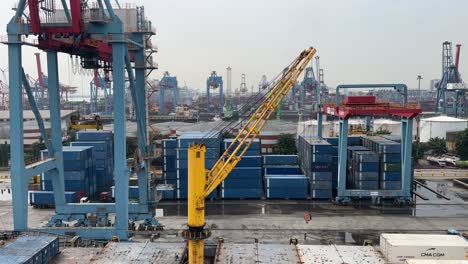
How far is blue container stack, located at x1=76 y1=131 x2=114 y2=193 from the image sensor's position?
47.8 m

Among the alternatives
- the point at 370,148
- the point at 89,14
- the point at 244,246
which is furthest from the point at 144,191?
the point at 370,148

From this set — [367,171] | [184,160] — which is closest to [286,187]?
[367,171]

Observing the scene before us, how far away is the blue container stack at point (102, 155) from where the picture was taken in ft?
157

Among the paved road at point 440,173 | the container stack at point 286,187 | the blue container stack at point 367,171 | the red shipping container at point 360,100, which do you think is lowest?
the paved road at point 440,173

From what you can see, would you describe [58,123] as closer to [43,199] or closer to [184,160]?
[43,199]

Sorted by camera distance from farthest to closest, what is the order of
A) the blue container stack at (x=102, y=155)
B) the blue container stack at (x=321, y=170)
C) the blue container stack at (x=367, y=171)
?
the blue container stack at (x=102, y=155) → the blue container stack at (x=321, y=170) → the blue container stack at (x=367, y=171)

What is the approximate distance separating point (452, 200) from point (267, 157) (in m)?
19.4

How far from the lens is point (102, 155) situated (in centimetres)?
4891

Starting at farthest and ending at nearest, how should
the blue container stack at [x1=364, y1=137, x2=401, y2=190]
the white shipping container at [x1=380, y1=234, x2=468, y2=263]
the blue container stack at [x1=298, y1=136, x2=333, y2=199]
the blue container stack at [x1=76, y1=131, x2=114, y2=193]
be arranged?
the blue container stack at [x1=76, y1=131, x2=114, y2=193] < the blue container stack at [x1=298, y1=136, x2=333, y2=199] < the blue container stack at [x1=364, y1=137, x2=401, y2=190] < the white shipping container at [x1=380, y1=234, x2=468, y2=263]

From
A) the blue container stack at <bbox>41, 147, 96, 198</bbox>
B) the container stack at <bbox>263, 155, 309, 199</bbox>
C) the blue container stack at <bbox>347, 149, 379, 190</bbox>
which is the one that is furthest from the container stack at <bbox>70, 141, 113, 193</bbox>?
the blue container stack at <bbox>347, 149, 379, 190</bbox>

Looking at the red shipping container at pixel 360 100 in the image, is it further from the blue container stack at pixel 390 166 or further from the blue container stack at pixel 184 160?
the blue container stack at pixel 184 160

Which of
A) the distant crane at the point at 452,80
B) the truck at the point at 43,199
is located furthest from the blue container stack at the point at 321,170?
the distant crane at the point at 452,80

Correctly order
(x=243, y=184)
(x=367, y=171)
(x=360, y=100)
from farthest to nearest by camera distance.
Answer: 1. (x=243, y=184)
2. (x=360, y=100)
3. (x=367, y=171)

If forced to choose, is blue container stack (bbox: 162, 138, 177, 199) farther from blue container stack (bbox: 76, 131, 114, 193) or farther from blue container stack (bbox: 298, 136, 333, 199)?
blue container stack (bbox: 298, 136, 333, 199)
